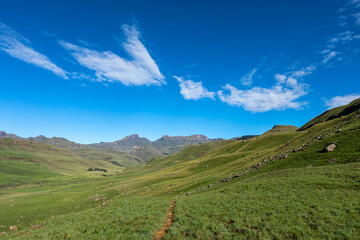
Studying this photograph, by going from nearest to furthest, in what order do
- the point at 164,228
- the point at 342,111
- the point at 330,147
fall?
the point at 164,228 → the point at 330,147 → the point at 342,111

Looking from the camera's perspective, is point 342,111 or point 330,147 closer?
point 330,147

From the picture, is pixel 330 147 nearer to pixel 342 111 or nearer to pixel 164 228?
pixel 164 228

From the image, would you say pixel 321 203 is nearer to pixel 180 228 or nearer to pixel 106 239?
pixel 180 228

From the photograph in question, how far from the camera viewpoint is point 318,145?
44844mm

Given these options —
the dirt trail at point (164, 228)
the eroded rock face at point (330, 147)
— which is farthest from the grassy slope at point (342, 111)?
the dirt trail at point (164, 228)

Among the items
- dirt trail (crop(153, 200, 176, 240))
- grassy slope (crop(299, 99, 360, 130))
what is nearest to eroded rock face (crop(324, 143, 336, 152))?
dirt trail (crop(153, 200, 176, 240))

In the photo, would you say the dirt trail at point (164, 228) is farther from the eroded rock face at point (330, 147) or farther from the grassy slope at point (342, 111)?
the grassy slope at point (342, 111)

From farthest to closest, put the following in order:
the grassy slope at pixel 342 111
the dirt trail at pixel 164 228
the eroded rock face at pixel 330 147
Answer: the grassy slope at pixel 342 111
the eroded rock face at pixel 330 147
the dirt trail at pixel 164 228

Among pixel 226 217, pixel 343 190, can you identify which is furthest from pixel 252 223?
pixel 343 190

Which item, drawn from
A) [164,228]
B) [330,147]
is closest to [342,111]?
[330,147]

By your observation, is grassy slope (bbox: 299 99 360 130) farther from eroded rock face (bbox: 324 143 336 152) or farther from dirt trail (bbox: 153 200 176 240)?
dirt trail (bbox: 153 200 176 240)

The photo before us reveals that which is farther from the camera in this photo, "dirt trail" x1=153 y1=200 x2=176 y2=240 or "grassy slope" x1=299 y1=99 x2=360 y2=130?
"grassy slope" x1=299 y1=99 x2=360 y2=130

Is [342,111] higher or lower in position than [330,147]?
higher

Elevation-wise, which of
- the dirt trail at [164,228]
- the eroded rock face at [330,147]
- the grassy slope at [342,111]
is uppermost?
the grassy slope at [342,111]
